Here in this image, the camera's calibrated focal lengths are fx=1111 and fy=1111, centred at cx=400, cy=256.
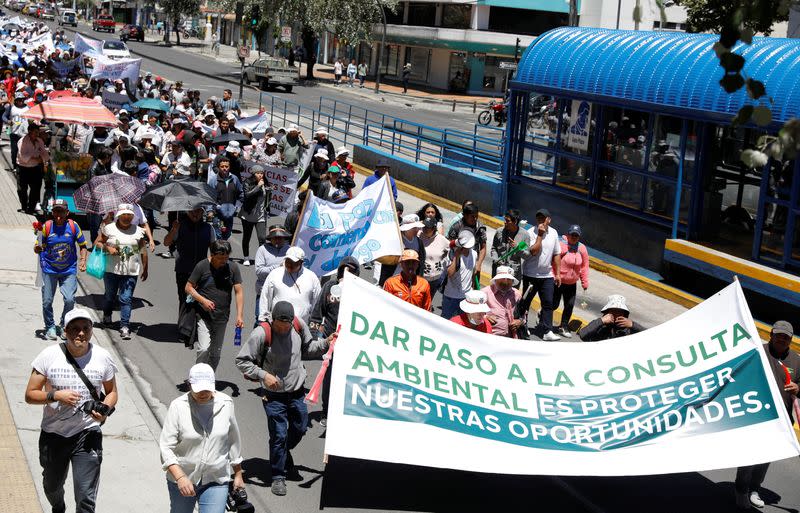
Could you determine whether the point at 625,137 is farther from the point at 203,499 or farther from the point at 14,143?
the point at 14,143

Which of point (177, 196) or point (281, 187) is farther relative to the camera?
point (281, 187)

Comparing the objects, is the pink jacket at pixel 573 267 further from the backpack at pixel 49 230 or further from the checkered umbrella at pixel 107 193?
the backpack at pixel 49 230

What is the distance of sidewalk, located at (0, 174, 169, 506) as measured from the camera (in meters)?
8.18

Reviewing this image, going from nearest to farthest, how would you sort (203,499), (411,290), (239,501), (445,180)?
(203,499) < (239,501) < (411,290) < (445,180)

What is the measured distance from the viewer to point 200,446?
22.1 feet

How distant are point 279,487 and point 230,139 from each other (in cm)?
1310

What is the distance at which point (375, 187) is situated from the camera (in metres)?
13.0

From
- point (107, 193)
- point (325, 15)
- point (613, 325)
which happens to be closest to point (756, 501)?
point (613, 325)

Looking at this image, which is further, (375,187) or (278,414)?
(375,187)

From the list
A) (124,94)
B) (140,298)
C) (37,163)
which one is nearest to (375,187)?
(140,298)

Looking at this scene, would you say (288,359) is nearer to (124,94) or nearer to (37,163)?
(37,163)

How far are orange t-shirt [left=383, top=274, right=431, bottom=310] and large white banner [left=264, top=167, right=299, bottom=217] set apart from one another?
6295 mm

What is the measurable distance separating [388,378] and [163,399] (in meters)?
3.24

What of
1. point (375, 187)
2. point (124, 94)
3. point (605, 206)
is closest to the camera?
point (375, 187)
